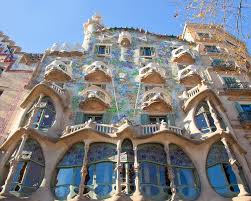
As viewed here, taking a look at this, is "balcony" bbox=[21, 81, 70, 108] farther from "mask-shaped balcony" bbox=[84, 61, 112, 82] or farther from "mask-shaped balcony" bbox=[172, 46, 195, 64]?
"mask-shaped balcony" bbox=[172, 46, 195, 64]

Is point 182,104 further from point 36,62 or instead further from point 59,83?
point 36,62

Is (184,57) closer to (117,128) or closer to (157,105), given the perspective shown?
(157,105)

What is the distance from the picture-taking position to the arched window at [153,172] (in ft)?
48.3

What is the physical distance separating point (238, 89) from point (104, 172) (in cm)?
1309

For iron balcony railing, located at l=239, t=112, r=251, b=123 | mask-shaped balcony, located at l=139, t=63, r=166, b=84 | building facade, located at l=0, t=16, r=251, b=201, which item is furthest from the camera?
mask-shaped balcony, located at l=139, t=63, r=166, b=84

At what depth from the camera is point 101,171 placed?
15.6 metres

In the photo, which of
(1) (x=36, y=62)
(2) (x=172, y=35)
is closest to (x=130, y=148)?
(1) (x=36, y=62)

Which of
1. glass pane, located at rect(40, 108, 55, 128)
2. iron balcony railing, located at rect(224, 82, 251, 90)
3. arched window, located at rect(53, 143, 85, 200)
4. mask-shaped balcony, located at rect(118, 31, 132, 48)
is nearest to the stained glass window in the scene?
arched window, located at rect(53, 143, 85, 200)

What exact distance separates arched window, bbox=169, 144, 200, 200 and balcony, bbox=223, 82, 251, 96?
8.40 metres

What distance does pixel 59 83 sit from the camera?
74.9ft

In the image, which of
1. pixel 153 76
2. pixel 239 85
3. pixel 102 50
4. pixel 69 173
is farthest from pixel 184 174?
pixel 102 50

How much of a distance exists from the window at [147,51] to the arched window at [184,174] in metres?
12.7

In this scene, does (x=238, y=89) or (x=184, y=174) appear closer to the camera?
(x=184, y=174)

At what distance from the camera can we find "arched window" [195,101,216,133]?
1835 cm
